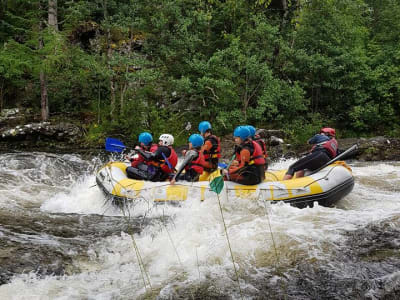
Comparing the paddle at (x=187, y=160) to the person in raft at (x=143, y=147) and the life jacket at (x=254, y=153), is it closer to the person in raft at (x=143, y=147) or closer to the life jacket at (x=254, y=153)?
the life jacket at (x=254, y=153)

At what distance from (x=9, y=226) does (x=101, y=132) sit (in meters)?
8.48

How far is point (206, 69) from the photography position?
1345 cm

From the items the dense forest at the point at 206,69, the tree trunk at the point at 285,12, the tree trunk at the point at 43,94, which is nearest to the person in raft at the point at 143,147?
the dense forest at the point at 206,69

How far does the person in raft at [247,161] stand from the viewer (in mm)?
5859

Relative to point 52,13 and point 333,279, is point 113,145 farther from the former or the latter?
point 52,13

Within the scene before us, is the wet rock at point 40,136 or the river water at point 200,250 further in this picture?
the wet rock at point 40,136

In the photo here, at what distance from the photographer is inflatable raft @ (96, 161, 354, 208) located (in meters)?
5.74

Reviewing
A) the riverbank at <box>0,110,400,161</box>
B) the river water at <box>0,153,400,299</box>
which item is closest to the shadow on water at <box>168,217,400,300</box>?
the river water at <box>0,153,400,299</box>

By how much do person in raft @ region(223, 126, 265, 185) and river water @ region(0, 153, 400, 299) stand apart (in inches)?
15.4

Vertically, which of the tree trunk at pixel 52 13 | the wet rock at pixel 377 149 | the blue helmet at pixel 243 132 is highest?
the tree trunk at pixel 52 13

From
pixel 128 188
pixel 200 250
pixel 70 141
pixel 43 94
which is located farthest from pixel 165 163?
pixel 43 94

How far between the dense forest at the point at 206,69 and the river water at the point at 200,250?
7.42 metres

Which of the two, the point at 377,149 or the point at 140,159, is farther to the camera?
the point at 377,149

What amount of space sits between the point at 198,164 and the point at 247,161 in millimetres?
940
